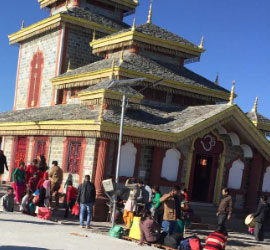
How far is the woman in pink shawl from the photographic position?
656 inches

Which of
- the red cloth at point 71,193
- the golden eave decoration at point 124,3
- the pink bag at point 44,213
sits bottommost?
the pink bag at point 44,213

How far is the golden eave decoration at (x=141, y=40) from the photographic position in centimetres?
2362

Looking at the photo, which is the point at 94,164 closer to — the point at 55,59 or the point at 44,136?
the point at 44,136

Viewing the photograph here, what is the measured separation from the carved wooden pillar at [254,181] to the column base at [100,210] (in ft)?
23.1

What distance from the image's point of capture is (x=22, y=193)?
18.0 m

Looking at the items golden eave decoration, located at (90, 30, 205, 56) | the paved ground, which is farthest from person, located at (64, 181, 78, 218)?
golden eave decoration, located at (90, 30, 205, 56)

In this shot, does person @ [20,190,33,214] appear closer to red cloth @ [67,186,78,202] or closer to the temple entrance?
red cloth @ [67,186,78,202]

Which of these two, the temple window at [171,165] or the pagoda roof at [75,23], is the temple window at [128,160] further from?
the pagoda roof at [75,23]

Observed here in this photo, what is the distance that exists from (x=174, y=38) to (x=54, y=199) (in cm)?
1098

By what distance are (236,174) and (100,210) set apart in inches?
270

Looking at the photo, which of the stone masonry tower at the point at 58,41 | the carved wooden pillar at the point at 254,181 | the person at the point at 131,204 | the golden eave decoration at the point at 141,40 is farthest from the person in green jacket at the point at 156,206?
the stone masonry tower at the point at 58,41

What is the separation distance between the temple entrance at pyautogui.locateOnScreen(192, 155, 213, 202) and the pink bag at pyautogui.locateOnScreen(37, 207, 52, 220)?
6.98 m

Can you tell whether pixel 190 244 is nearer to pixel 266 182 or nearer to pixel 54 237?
pixel 54 237

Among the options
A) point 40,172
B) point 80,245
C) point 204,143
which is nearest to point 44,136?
point 40,172
